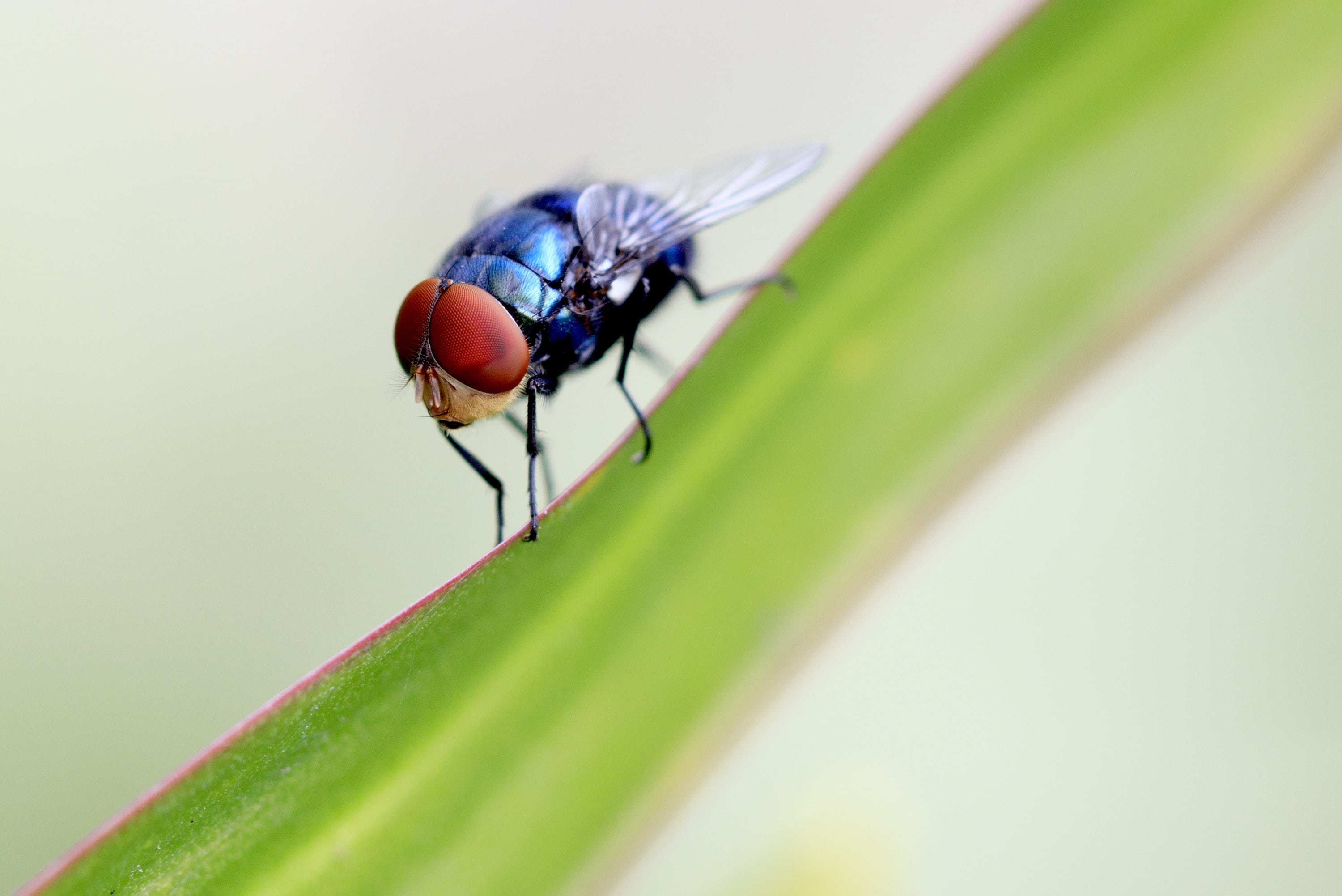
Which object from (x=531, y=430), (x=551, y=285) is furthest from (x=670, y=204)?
(x=531, y=430)

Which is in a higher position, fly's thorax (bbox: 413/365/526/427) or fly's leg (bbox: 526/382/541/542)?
fly's thorax (bbox: 413/365/526/427)

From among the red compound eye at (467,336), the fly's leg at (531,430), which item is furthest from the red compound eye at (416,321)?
the fly's leg at (531,430)

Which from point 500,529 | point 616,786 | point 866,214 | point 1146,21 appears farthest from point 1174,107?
point 500,529

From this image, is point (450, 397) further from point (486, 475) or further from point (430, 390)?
point (486, 475)

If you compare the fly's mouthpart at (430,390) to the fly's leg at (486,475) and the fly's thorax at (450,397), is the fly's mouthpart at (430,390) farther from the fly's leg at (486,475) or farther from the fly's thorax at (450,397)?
the fly's leg at (486,475)

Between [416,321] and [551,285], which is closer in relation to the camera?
[416,321]

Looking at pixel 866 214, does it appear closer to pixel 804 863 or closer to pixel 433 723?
pixel 433 723

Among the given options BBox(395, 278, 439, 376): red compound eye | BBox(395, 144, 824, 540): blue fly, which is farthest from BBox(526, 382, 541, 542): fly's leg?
BBox(395, 278, 439, 376): red compound eye

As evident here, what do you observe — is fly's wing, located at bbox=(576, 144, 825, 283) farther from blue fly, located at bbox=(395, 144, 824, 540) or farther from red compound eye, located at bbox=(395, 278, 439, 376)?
red compound eye, located at bbox=(395, 278, 439, 376)
